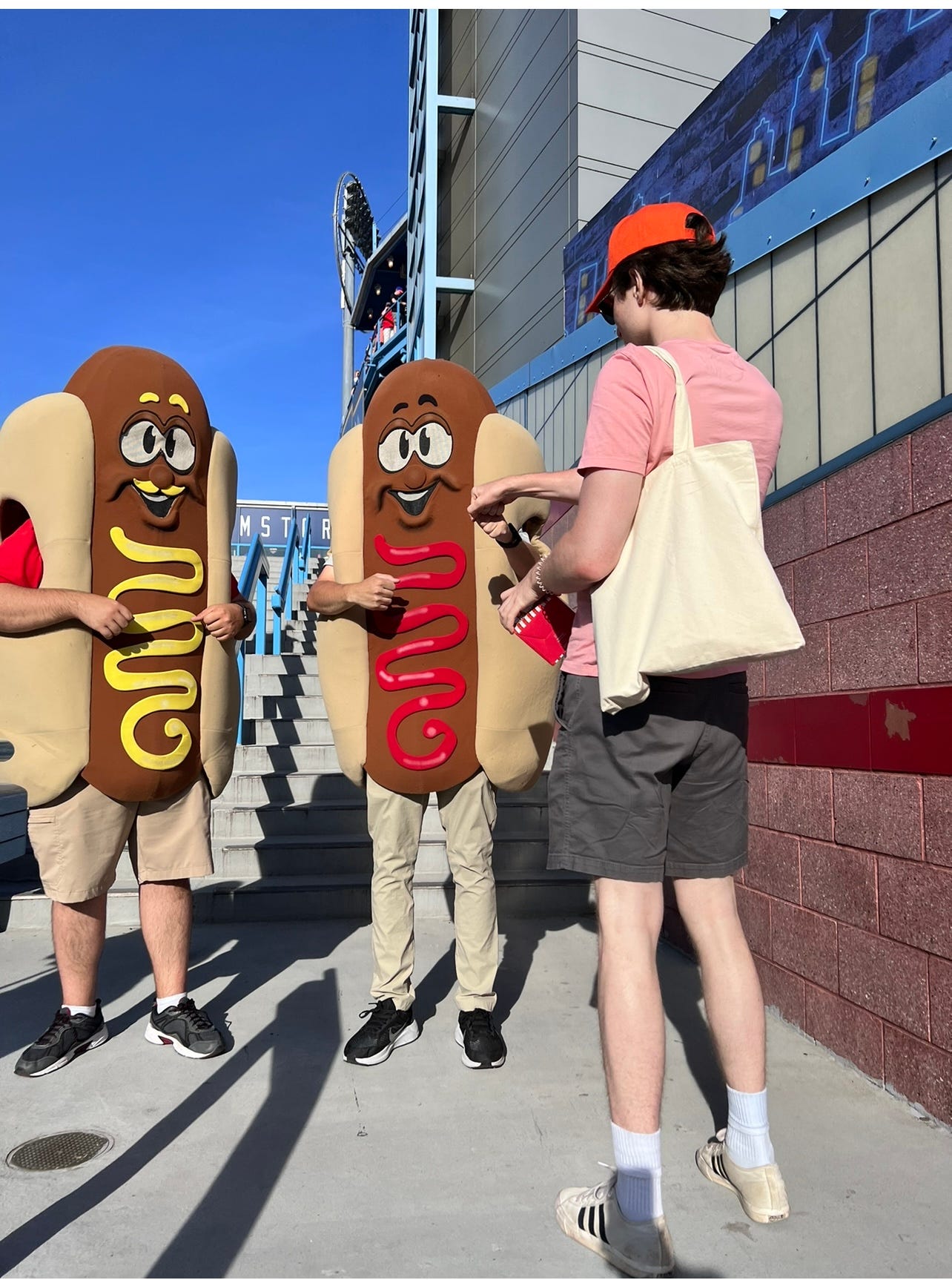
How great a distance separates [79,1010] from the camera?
2.56 metres

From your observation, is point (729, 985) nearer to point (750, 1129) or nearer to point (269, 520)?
point (750, 1129)

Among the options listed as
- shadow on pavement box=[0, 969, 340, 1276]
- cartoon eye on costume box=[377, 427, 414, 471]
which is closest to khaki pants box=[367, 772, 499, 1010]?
shadow on pavement box=[0, 969, 340, 1276]

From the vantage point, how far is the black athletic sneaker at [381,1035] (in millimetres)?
2453

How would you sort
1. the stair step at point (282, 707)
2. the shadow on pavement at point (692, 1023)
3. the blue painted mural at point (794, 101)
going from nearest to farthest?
the shadow on pavement at point (692, 1023) < the blue painted mural at point (794, 101) < the stair step at point (282, 707)

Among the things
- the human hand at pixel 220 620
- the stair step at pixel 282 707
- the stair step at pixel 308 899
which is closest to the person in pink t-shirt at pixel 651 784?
the human hand at pixel 220 620

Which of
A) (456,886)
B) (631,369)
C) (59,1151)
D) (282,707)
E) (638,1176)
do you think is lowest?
(59,1151)

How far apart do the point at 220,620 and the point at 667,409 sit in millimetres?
1539

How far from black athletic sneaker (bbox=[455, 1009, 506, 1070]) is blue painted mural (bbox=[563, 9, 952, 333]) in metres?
2.72

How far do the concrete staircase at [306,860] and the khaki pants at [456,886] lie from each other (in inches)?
55.7

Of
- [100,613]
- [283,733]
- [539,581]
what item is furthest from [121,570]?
[283,733]

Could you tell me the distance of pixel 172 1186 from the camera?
1.81 meters

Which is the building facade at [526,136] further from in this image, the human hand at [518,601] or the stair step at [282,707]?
the human hand at [518,601]

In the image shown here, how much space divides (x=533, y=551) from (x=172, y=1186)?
1.74 m

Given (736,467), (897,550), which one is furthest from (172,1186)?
(897,550)
